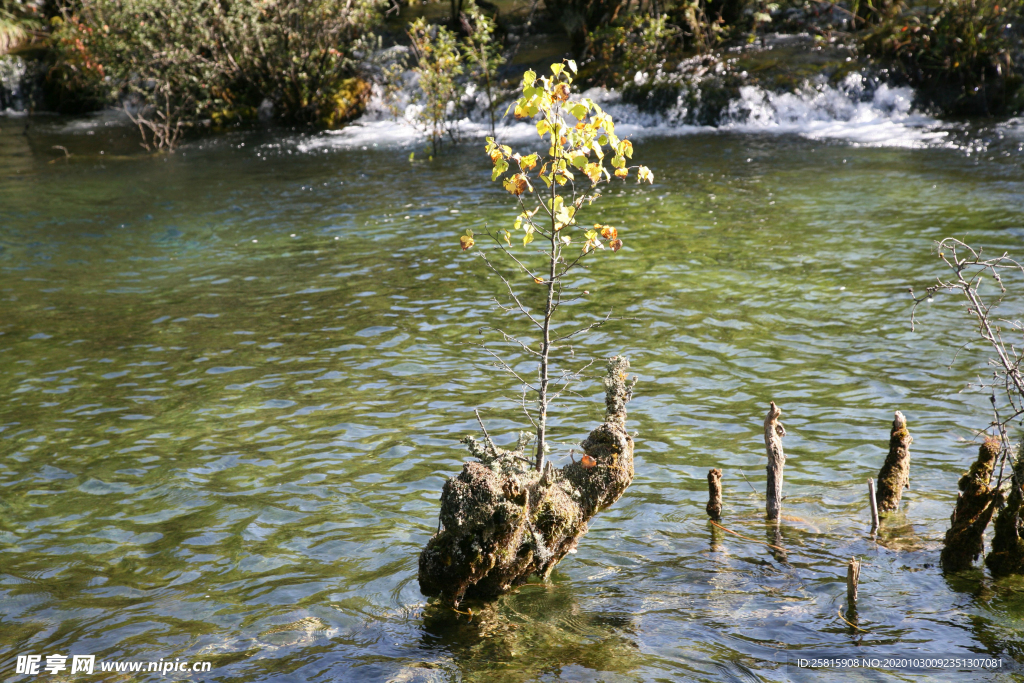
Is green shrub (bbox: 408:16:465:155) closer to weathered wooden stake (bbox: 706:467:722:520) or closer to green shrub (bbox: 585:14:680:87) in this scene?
Answer: green shrub (bbox: 585:14:680:87)

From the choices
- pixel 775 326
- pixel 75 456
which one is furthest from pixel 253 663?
pixel 775 326

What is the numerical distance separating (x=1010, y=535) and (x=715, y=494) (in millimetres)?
1756

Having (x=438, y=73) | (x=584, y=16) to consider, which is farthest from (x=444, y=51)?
(x=584, y=16)

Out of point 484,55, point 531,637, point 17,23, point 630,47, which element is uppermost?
point 17,23

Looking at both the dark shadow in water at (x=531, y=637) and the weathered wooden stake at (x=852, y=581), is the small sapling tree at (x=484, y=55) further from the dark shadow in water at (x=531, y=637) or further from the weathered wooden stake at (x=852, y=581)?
the weathered wooden stake at (x=852, y=581)

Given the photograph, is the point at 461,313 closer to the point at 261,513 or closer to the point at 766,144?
the point at 261,513

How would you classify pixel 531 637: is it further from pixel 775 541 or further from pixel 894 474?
pixel 894 474

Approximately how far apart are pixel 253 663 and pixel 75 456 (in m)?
3.67

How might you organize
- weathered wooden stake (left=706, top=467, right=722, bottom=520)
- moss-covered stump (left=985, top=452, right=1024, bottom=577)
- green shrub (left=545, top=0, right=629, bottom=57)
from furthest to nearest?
green shrub (left=545, top=0, right=629, bottom=57)
weathered wooden stake (left=706, top=467, right=722, bottom=520)
moss-covered stump (left=985, top=452, right=1024, bottom=577)

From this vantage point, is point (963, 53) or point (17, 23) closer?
point (963, 53)

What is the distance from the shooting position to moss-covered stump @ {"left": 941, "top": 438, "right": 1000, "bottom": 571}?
17.0ft

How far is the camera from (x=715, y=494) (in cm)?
599

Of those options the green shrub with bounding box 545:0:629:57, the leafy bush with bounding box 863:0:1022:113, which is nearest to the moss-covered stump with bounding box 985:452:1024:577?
the leafy bush with bounding box 863:0:1022:113

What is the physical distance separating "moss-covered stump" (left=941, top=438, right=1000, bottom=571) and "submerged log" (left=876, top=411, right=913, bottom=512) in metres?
0.58
